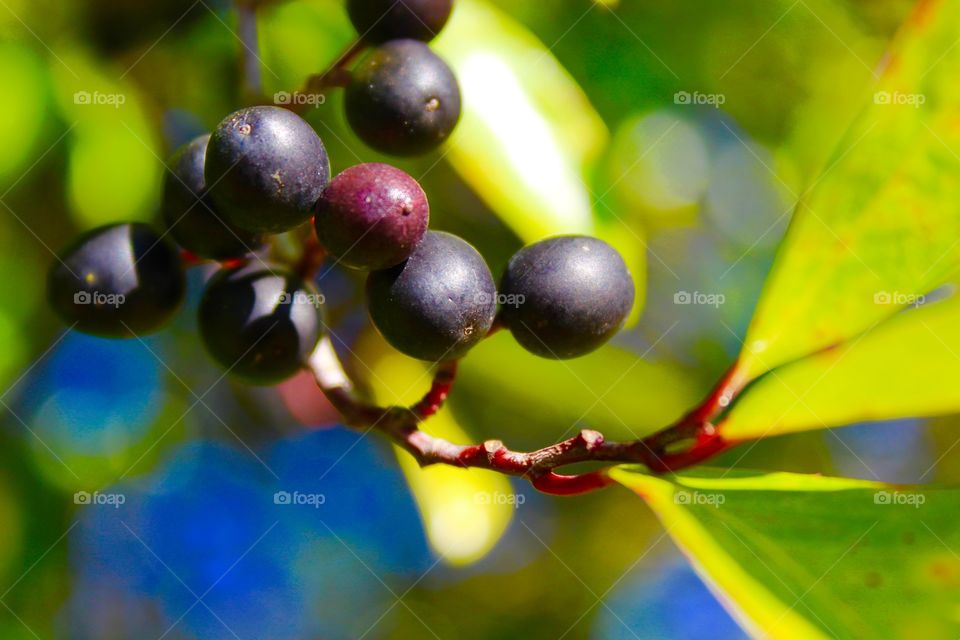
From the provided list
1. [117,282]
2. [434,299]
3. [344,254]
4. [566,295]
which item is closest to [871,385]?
[566,295]

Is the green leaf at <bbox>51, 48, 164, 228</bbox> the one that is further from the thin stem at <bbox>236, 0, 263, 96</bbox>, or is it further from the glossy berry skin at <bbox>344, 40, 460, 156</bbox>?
the glossy berry skin at <bbox>344, 40, 460, 156</bbox>

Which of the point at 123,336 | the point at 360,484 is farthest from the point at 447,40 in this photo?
the point at 360,484

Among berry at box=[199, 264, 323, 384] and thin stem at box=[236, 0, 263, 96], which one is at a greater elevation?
thin stem at box=[236, 0, 263, 96]

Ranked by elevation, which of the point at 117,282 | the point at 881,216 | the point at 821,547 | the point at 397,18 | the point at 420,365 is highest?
the point at 397,18

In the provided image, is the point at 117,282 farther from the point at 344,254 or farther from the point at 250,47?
the point at 250,47

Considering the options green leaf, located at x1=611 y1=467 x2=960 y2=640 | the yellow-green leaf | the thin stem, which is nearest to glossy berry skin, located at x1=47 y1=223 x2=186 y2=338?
the thin stem

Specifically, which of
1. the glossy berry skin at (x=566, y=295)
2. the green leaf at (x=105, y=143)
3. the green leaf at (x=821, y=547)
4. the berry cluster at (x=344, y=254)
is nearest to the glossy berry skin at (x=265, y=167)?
the berry cluster at (x=344, y=254)
